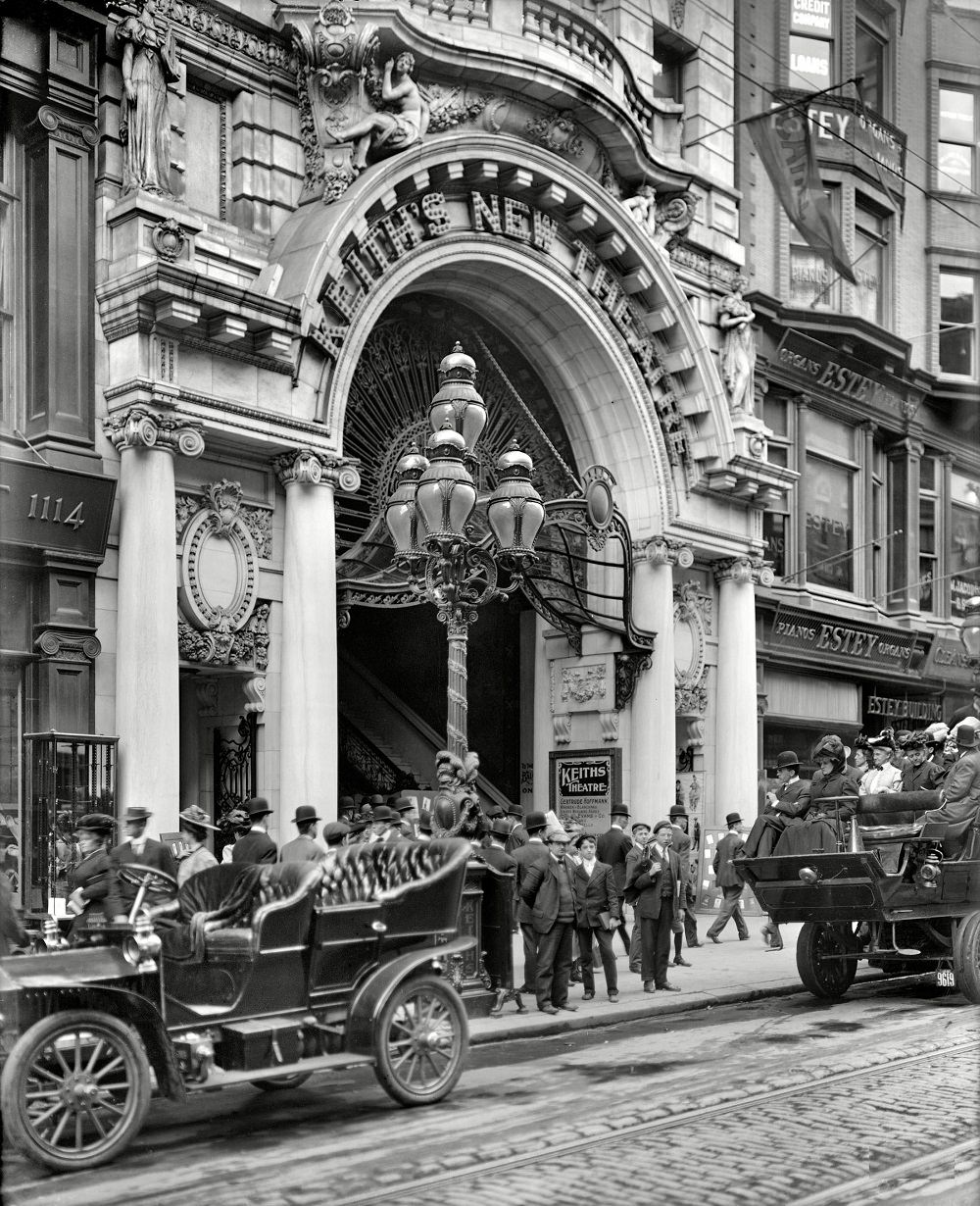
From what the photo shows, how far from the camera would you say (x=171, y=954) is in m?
8.23

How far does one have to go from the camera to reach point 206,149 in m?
17.2

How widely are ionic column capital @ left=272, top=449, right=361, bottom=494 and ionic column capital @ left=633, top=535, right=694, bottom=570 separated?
610 centimetres

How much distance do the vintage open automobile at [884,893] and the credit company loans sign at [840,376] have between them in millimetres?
14538

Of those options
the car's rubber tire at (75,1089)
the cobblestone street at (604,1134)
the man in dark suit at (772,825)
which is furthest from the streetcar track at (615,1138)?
the man in dark suit at (772,825)

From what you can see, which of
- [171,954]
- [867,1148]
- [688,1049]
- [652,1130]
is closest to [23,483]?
[171,954]

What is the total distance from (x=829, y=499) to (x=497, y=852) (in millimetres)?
16938

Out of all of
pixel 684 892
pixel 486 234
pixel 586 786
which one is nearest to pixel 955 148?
pixel 486 234

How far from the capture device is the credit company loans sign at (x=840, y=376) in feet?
86.3

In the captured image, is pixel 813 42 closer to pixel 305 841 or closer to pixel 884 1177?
pixel 305 841

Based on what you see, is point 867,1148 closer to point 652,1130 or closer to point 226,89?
point 652,1130

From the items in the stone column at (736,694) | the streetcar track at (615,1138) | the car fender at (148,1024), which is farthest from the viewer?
the stone column at (736,694)

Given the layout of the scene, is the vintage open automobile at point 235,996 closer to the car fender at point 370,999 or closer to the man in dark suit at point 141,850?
the car fender at point 370,999

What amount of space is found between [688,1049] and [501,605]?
13.6 meters

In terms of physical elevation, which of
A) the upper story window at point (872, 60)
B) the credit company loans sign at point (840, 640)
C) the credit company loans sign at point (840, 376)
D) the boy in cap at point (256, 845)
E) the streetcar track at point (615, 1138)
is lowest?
→ the streetcar track at point (615, 1138)
